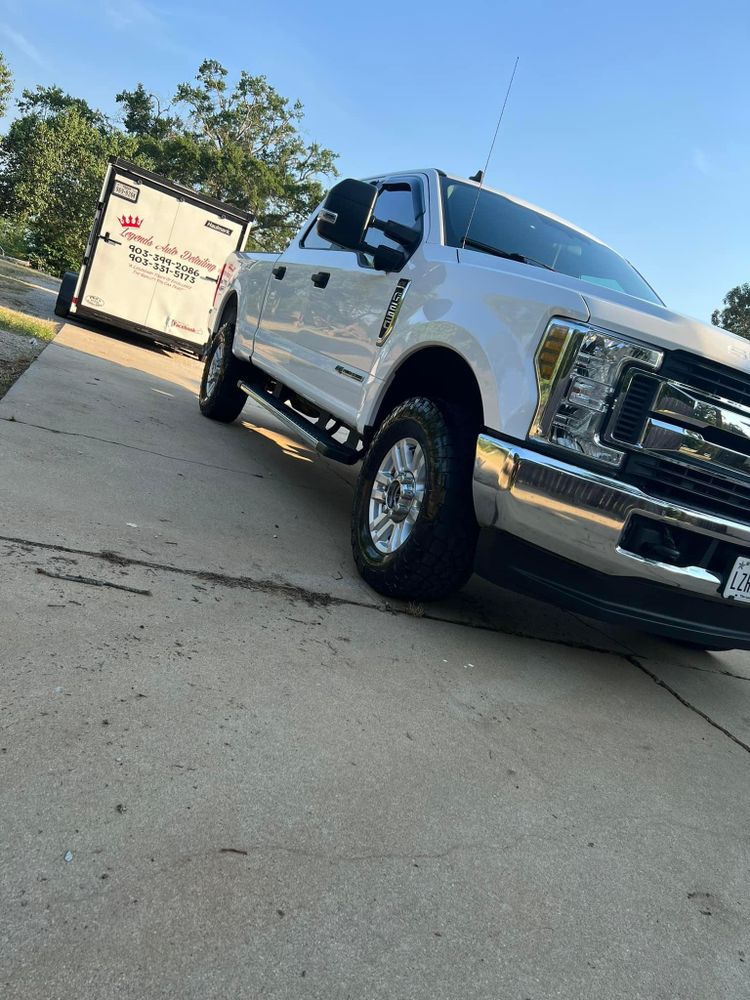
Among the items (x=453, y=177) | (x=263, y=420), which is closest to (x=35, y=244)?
(x=263, y=420)

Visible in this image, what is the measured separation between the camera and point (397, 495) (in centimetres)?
366

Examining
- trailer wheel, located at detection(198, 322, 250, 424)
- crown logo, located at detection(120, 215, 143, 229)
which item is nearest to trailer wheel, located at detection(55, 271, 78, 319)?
crown logo, located at detection(120, 215, 143, 229)

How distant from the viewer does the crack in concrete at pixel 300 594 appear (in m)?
3.13

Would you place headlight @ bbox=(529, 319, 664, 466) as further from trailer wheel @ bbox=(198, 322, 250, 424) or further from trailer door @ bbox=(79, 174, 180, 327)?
trailer door @ bbox=(79, 174, 180, 327)

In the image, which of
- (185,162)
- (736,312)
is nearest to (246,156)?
(185,162)

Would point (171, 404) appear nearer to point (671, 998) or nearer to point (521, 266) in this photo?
point (521, 266)

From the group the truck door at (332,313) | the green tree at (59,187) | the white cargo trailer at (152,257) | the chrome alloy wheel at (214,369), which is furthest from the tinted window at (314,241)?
the green tree at (59,187)

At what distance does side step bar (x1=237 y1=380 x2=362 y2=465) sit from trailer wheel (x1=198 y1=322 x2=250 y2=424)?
0.83 meters

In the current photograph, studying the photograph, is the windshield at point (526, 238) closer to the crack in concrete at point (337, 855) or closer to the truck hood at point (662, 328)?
the truck hood at point (662, 328)

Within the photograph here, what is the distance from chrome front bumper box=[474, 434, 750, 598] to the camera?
282 centimetres

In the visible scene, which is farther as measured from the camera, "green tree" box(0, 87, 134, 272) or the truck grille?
"green tree" box(0, 87, 134, 272)

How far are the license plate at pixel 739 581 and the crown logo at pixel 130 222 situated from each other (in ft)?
37.9

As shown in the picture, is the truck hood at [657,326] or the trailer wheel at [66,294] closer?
the truck hood at [657,326]

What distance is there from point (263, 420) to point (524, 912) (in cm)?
687
